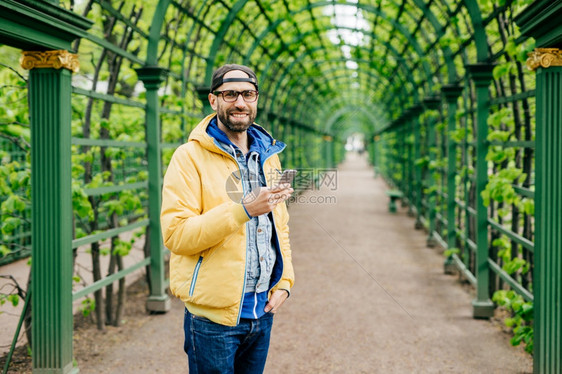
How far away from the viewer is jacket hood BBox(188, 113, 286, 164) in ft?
6.38

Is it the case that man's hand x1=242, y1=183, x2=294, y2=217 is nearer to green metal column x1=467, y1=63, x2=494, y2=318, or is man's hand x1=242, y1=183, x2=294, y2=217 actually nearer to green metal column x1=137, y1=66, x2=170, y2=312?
green metal column x1=137, y1=66, x2=170, y2=312

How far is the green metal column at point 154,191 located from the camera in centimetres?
536

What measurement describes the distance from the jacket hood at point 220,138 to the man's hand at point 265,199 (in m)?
0.28

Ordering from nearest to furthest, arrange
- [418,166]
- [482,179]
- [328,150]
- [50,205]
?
[50,205] → [482,179] → [418,166] → [328,150]

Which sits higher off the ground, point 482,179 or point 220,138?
point 220,138

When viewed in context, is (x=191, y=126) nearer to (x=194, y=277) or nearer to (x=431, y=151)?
(x=431, y=151)

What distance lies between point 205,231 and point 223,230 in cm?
6

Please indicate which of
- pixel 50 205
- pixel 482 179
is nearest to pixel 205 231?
pixel 50 205

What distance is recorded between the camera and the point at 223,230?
5.85 ft

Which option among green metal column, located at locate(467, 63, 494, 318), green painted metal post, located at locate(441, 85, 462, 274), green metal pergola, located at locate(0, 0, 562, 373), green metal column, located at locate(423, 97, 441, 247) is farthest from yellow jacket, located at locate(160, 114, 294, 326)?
green metal column, located at locate(423, 97, 441, 247)

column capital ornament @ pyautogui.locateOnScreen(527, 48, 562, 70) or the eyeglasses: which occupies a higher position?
column capital ornament @ pyautogui.locateOnScreen(527, 48, 562, 70)

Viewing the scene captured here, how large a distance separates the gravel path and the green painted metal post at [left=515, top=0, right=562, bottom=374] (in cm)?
73

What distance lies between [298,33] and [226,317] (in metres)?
10.1

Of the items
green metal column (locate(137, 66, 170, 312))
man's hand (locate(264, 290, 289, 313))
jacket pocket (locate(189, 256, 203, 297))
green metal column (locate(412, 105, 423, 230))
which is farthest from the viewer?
green metal column (locate(412, 105, 423, 230))
